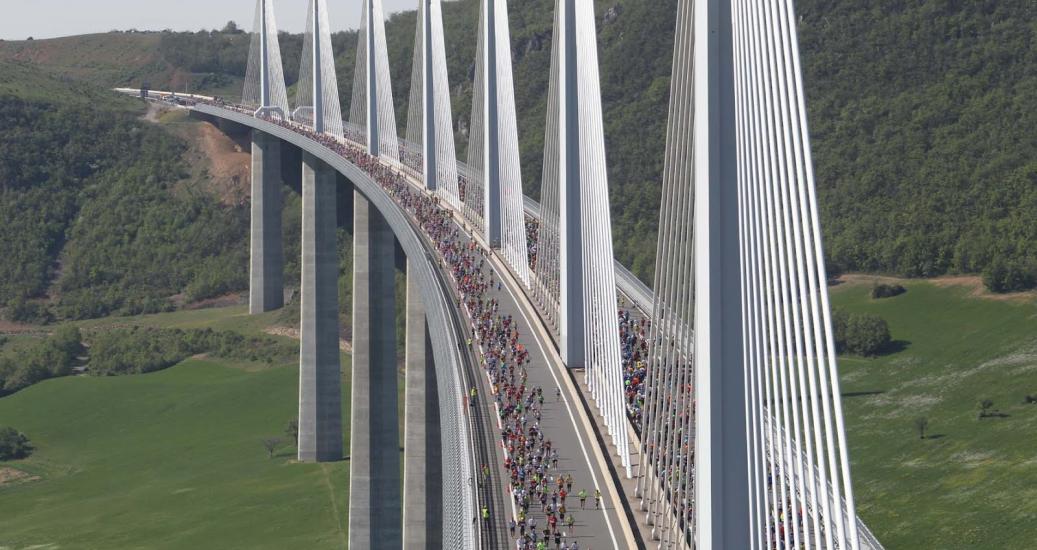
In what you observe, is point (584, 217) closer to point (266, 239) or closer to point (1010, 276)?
point (1010, 276)

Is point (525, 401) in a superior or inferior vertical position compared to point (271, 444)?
superior

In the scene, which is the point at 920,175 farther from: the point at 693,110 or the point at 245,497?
the point at 693,110

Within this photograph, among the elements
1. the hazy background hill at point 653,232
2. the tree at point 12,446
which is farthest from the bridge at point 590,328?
the tree at point 12,446

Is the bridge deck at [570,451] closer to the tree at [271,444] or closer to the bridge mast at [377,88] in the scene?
the tree at [271,444]

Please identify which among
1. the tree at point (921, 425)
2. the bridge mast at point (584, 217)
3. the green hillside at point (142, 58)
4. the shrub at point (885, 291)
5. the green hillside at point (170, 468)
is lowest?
the green hillside at point (170, 468)

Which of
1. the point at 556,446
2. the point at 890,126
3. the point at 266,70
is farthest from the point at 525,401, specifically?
the point at 266,70
